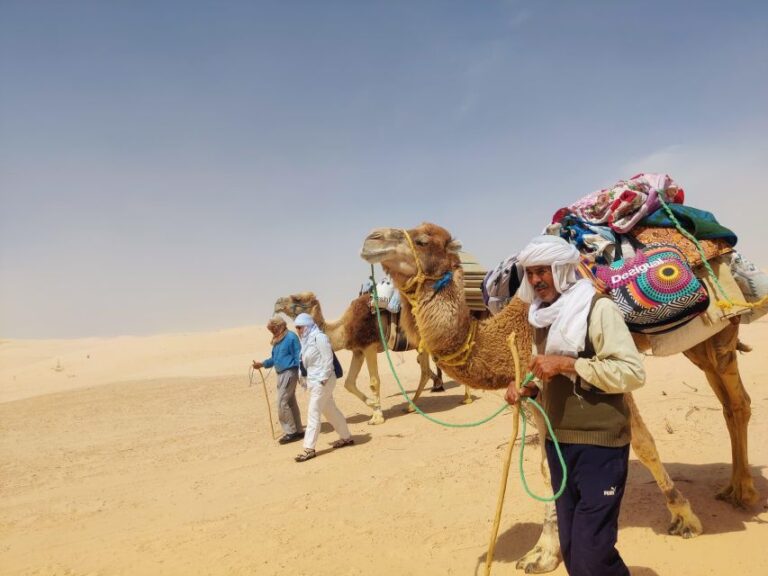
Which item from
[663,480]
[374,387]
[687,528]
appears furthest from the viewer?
[374,387]

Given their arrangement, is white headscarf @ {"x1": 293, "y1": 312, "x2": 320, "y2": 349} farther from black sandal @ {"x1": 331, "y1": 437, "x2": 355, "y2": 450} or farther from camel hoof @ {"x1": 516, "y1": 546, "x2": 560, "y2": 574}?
camel hoof @ {"x1": 516, "y1": 546, "x2": 560, "y2": 574}

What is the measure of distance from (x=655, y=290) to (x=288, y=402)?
652 centimetres

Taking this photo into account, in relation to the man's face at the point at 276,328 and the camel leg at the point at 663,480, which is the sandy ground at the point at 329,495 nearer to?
the camel leg at the point at 663,480

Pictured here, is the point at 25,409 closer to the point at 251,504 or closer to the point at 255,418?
the point at 255,418

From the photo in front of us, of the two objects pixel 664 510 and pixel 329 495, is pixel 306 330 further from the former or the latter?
pixel 664 510

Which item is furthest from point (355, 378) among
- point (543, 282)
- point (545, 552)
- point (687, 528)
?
point (543, 282)

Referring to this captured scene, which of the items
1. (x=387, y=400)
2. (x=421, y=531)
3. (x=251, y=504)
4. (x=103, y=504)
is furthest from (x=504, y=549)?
(x=387, y=400)

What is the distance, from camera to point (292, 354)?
29.8 ft

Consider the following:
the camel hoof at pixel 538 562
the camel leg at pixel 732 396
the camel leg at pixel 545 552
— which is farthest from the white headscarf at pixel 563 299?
the camel leg at pixel 732 396

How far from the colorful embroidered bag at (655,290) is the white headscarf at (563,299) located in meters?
1.27

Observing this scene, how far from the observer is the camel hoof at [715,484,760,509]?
453 cm

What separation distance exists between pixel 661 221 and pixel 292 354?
6247mm

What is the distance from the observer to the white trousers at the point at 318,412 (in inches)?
300

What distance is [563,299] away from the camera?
2.65 m
